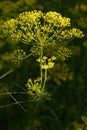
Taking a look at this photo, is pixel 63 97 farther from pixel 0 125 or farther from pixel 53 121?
pixel 0 125

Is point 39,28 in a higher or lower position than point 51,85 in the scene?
higher

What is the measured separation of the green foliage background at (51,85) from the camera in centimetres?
311

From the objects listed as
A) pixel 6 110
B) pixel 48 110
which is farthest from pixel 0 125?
pixel 48 110

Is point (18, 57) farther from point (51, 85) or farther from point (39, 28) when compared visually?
point (51, 85)

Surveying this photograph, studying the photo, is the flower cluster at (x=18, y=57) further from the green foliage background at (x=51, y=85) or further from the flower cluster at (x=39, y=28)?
the green foliage background at (x=51, y=85)

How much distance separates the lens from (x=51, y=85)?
340 cm

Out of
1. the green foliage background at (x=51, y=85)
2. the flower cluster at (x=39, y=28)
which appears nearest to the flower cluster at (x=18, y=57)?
the flower cluster at (x=39, y=28)

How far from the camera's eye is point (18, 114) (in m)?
3.20

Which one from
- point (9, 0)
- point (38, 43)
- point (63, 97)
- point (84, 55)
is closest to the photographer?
point (38, 43)

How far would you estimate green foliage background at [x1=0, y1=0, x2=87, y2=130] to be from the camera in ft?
10.2

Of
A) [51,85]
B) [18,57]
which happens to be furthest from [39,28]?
[51,85]

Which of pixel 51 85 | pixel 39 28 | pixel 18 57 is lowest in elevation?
pixel 51 85

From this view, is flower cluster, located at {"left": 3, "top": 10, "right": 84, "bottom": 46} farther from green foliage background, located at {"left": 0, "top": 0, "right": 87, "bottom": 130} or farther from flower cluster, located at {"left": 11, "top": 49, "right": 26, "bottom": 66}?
green foliage background, located at {"left": 0, "top": 0, "right": 87, "bottom": 130}

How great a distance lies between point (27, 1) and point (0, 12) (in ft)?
0.92
